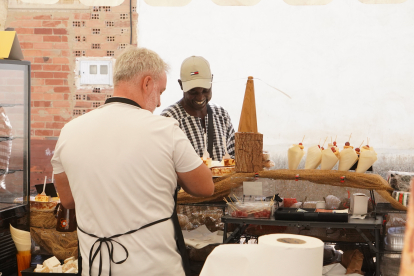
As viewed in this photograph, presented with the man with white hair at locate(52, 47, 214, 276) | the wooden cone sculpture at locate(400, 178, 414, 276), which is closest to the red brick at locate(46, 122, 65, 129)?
the man with white hair at locate(52, 47, 214, 276)

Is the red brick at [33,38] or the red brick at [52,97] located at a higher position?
the red brick at [33,38]

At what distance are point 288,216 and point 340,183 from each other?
390 mm

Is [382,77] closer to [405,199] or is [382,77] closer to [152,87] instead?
[405,199]

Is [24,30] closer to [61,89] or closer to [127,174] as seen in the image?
[61,89]

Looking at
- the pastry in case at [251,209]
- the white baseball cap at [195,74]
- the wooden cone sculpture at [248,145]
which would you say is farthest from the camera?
the white baseball cap at [195,74]

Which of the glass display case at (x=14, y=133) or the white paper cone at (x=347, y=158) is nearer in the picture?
the white paper cone at (x=347, y=158)

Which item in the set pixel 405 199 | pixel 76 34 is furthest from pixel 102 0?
pixel 405 199

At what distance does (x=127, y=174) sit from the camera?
1.66 metres

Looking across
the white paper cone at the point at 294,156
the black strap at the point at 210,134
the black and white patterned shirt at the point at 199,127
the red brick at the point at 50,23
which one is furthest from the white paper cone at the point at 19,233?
the red brick at the point at 50,23

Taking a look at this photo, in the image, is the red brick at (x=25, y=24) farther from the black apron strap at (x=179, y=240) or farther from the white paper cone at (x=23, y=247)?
the black apron strap at (x=179, y=240)

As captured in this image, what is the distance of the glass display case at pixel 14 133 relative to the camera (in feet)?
11.9

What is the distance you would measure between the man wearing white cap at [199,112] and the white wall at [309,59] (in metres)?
1.12

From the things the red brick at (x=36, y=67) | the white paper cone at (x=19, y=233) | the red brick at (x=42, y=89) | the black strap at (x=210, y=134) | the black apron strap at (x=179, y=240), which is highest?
the red brick at (x=36, y=67)

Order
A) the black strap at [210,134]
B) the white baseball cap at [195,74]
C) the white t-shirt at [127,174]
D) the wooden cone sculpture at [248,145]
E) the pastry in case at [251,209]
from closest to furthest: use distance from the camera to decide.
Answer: the white t-shirt at [127,174]
the pastry in case at [251,209]
the wooden cone sculpture at [248,145]
the white baseball cap at [195,74]
the black strap at [210,134]
